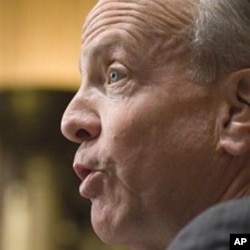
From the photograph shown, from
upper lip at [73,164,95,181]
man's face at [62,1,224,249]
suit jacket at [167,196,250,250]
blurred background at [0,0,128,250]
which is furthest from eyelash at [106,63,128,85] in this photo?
blurred background at [0,0,128,250]

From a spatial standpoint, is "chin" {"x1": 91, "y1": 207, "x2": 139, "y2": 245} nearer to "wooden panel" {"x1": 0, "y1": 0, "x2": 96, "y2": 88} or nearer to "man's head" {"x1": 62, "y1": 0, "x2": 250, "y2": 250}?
"man's head" {"x1": 62, "y1": 0, "x2": 250, "y2": 250}

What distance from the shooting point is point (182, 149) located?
116 cm

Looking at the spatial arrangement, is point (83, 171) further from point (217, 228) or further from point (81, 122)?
point (217, 228)

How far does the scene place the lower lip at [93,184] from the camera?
1.19m

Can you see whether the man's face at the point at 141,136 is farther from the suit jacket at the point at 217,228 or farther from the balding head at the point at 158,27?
the suit jacket at the point at 217,228

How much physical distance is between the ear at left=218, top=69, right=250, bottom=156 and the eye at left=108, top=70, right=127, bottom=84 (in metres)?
0.13

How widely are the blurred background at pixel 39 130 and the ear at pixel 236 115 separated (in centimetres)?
183

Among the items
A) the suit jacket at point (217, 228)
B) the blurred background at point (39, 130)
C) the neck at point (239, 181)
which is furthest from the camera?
the blurred background at point (39, 130)

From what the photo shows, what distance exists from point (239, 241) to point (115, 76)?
1.38ft

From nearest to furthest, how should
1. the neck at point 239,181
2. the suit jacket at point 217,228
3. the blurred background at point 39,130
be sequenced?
the suit jacket at point 217,228
the neck at point 239,181
the blurred background at point 39,130

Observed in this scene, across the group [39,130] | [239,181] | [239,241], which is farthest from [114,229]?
[39,130]

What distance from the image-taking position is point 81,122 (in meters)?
1.19

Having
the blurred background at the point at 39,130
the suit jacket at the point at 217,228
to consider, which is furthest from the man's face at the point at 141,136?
the blurred background at the point at 39,130

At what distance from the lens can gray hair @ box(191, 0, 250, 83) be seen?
117cm
